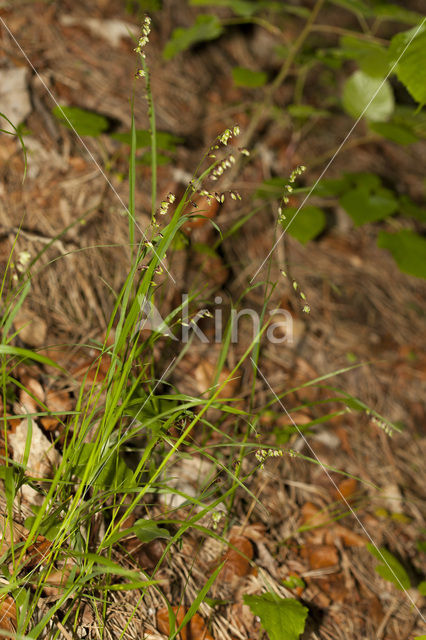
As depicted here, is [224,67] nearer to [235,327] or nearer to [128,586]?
[235,327]

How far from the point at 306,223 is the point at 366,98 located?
0.66 meters

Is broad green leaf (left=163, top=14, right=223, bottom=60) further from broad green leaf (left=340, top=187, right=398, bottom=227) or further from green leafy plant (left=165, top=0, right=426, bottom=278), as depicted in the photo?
broad green leaf (left=340, top=187, right=398, bottom=227)

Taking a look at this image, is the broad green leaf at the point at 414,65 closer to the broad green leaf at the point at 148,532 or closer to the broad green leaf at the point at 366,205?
the broad green leaf at the point at 366,205

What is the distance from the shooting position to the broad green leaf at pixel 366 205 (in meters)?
1.83

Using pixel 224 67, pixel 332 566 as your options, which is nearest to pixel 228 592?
pixel 332 566

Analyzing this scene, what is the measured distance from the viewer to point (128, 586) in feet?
2.91

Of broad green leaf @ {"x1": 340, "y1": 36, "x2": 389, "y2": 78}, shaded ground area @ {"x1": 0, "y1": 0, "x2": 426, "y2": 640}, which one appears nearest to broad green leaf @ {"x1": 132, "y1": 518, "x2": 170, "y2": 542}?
shaded ground area @ {"x1": 0, "y1": 0, "x2": 426, "y2": 640}

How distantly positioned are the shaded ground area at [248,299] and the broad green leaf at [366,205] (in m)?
0.24

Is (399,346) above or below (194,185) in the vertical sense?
below

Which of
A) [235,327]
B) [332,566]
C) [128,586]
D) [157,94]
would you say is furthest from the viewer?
[157,94]

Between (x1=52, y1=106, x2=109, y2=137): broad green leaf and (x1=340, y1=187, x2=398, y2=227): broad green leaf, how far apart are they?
3.03 feet

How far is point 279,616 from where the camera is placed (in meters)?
1.00

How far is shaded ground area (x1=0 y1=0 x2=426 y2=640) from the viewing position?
4.00ft

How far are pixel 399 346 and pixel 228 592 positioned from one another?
125cm
